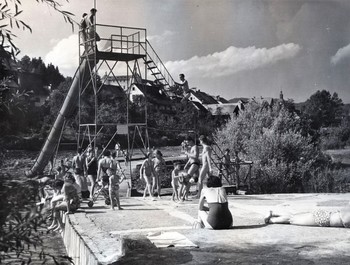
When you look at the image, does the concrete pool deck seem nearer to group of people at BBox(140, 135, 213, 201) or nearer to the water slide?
group of people at BBox(140, 135, 213, 201)

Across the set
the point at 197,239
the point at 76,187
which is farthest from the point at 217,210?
the point at 76,187

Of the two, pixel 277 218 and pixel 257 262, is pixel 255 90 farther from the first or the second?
pixel 257 262

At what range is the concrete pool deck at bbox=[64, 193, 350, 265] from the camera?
595 cm

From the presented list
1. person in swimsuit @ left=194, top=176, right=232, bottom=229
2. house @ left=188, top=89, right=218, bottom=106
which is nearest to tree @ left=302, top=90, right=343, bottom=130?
house @ left=188, top=89, right=218, bottom=106

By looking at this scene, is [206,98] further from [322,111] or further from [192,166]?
[192,166]

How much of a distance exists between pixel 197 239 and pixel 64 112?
48.1 feet

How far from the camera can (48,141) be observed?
21.6 meters

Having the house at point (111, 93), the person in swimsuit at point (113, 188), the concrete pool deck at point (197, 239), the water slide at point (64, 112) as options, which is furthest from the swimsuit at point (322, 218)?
the house at point (111, 93)

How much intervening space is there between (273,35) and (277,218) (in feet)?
59.3

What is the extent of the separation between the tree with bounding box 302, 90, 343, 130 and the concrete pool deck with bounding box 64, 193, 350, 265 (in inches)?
964

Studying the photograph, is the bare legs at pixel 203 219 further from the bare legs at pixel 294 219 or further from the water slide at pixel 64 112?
the water slide at pixel 64 112

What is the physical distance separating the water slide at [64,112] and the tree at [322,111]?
20.2 m

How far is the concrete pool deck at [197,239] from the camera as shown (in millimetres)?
5949

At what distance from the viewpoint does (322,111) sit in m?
37.8
